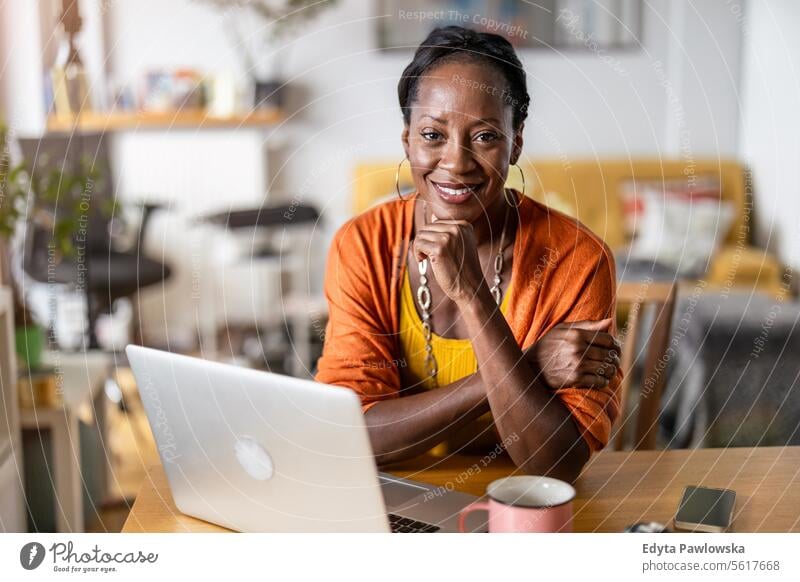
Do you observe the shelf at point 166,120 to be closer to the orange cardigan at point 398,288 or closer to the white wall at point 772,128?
the white wall at point 772,128

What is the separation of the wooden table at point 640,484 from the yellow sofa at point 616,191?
1948mm

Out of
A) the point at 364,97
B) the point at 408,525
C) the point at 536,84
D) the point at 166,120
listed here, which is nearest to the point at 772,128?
the point at 536,84

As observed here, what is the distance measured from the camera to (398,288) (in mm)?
1102

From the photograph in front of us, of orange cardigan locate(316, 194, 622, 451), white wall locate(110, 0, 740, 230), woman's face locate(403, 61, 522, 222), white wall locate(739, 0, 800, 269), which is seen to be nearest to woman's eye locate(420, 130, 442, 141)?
woman's face locate(403, 61, 522, 222)

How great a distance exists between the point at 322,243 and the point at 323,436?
9.02ft

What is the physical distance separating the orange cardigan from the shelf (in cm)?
214

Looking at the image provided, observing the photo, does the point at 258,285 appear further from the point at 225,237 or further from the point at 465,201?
the point at 465,201

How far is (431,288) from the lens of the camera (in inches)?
43.3

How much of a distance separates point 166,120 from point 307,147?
53cm

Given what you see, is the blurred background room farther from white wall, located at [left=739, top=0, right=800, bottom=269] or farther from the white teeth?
the white teeth

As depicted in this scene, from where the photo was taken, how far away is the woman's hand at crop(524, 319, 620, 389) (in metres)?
0.96

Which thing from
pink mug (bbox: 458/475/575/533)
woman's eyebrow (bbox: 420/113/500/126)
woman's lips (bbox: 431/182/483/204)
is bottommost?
pink mug (bbox: 458/475/575/533)

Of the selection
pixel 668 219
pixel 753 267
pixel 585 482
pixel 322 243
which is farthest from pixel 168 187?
pixel 585 482

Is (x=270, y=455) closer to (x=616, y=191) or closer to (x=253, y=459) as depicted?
(x=253, y=459)
